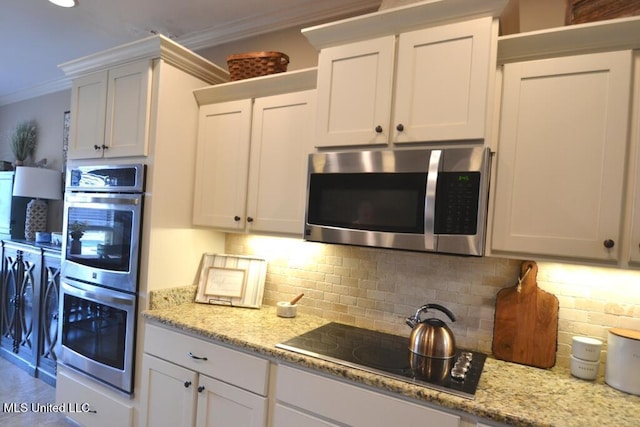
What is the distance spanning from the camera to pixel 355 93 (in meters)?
1.68

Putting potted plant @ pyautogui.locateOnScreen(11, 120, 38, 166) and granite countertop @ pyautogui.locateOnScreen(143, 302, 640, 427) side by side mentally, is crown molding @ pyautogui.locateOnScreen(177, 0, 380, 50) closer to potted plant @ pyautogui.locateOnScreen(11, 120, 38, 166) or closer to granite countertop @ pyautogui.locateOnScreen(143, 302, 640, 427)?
granite countertop @ pyautogui.locateOnScreen(143, 302, 640, 427)

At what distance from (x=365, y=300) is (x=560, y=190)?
108 centimetres

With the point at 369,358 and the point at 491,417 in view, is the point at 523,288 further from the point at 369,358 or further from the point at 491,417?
the point at 369,358

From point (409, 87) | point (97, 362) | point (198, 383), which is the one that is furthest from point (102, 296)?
point (409, 87)

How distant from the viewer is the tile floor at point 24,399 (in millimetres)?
2486

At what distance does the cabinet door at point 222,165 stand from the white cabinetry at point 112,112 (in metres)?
0.34

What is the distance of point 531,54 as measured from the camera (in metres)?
1.44

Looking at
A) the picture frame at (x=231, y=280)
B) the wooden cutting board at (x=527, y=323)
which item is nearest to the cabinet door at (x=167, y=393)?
the picture frame at (x=231, y=280)

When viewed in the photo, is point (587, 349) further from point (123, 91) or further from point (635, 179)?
point (123, 91)

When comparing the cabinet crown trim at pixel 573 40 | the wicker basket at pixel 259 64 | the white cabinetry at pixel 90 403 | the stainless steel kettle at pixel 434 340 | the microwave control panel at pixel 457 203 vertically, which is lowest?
the white cabinetry at pixel 90 403

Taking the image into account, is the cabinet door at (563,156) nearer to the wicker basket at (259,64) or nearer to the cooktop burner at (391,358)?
the cooktop burner at (391,358)

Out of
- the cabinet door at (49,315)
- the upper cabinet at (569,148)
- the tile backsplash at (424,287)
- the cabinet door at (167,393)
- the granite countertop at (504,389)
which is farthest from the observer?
the cabinet door at (49,315)

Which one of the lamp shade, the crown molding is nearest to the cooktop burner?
the crown molding

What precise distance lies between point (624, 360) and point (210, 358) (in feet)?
5.67
